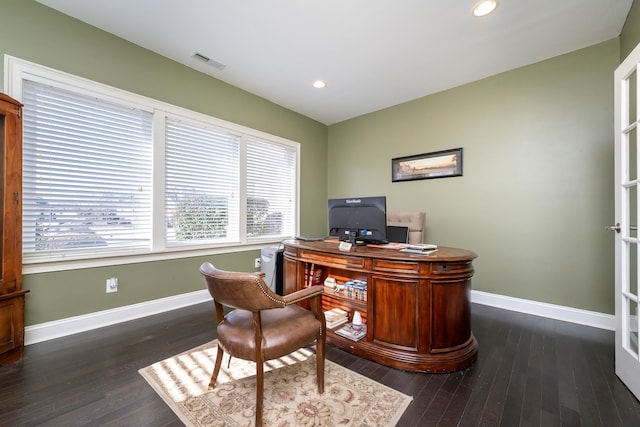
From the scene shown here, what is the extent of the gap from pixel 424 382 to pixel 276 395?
1.00 m

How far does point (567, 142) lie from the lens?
278 cm

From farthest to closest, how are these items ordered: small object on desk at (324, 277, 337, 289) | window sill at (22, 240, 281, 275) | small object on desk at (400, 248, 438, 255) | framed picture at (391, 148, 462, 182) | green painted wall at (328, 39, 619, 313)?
framed picture at (391, 148, 462, 182) → green painted wall at (328, 39, 619, 313) → small object on desk at (324, 277, 337, 289) → window sill at (22, 240, 281, 275) → small object on desk at (400, 248, 438, 255)

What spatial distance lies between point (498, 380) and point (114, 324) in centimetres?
342

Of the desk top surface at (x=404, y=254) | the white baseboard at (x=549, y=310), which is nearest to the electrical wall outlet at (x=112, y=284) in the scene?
the desk top surface at (x=404, y=254)

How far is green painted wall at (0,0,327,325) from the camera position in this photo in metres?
2.19

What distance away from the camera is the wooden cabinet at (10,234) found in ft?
6.21

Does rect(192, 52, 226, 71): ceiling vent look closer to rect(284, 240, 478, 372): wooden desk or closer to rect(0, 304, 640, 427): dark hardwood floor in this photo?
rect(284, 240, 478, 372): wooden desk

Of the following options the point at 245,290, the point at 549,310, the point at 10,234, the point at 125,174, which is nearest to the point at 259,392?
the point at 245,290

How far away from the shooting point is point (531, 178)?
299cm

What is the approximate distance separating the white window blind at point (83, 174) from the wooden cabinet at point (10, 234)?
256 mm

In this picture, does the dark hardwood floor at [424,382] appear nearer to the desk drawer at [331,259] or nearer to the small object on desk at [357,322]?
the small object on desk at [357,322]

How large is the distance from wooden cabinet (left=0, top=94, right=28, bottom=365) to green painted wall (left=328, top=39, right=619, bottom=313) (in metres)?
4.26

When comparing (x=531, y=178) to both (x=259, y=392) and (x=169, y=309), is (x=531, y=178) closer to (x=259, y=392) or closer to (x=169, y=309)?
(x=259, y=392)

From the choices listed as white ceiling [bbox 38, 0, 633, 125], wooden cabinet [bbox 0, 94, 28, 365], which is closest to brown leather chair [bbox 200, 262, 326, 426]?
wooden cabinet [bbox 0, 94, 28, 365]
